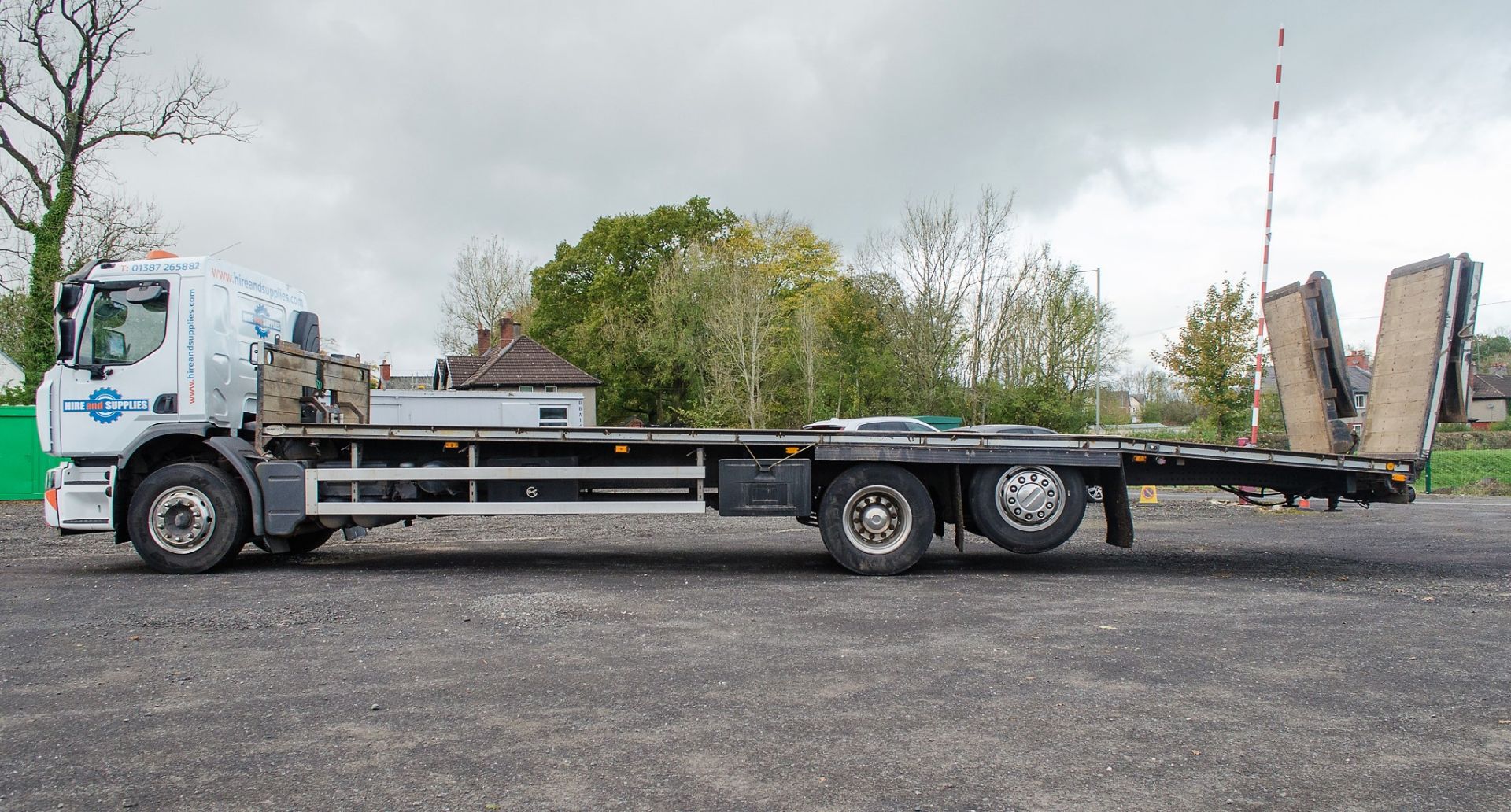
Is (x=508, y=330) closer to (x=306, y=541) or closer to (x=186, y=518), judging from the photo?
(x=306, y=541)

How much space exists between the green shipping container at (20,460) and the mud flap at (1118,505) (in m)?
19.2

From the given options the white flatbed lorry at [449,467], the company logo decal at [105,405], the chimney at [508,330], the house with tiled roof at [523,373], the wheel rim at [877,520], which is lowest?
the wheel rim at [877,520]

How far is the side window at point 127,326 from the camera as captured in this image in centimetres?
867

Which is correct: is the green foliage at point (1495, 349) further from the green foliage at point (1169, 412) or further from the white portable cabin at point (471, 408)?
the white portable cabin at point (471, 408)

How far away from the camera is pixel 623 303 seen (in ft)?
158

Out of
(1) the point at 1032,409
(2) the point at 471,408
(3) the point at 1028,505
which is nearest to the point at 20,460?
(2) the point at 471,408

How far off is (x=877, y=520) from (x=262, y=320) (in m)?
6.57

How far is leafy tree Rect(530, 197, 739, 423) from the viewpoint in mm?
45250

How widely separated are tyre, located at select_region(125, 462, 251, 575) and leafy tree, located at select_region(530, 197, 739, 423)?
33600mm

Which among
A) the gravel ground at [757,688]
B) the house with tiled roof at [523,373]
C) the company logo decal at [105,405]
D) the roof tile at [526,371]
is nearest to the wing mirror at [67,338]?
the company logo decal at [105,405]

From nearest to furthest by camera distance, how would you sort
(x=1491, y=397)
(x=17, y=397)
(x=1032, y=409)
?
(x=17, y=397)
(x=1032, y=409)
(x=1491, y=397)

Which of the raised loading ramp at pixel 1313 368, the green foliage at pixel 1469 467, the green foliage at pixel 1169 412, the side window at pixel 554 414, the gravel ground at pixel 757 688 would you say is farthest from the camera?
the green foliage at pixel 1169 412

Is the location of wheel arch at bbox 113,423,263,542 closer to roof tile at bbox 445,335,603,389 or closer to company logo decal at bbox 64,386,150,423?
company logo decal at bbox 64,386,150,423

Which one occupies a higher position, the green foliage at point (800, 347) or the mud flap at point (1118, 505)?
the green foliage at point (800, 347)
